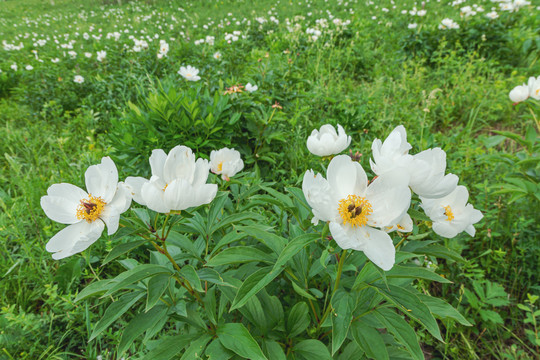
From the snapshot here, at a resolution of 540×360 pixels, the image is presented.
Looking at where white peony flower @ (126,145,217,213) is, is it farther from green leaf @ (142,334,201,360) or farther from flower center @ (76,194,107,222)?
green leaf @ (142,334,201,360)

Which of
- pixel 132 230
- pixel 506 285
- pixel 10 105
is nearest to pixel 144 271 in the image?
pixel 132 230

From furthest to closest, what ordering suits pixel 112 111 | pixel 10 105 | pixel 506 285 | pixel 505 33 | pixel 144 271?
pixel 505 33, pixel 10 105, pixel 112 111, pixel 506 285, pixel 144 271

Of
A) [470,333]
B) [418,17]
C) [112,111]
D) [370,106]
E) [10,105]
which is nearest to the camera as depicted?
[470,333]

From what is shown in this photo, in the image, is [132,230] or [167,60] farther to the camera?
[167,60]

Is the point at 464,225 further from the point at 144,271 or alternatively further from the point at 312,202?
the point at 144,271

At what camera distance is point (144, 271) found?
2.97 ft

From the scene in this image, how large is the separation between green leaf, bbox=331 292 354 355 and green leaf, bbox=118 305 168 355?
56 centimetres

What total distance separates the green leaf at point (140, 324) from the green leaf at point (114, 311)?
5 cm

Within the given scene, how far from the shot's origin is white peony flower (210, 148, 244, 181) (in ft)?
5.04

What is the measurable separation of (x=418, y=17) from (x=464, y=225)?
20.8 ft

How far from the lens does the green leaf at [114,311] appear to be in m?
0.92

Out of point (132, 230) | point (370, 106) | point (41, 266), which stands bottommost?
point (41, 266)

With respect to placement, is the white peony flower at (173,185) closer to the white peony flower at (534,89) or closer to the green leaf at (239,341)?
the green leaf at (239,341)

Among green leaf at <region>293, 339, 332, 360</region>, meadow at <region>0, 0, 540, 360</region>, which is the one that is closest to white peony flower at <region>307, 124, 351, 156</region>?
meadow at <region>0, 0, 540, 360</region>
